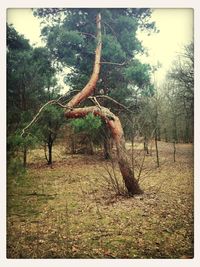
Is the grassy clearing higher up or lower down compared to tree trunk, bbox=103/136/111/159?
lower down

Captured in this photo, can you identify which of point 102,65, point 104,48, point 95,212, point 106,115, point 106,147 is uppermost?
point 104,48

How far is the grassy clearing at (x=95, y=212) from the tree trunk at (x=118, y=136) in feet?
0.40

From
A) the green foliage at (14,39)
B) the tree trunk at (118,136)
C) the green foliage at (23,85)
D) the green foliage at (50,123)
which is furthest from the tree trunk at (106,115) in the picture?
the green foliage at (14,39)

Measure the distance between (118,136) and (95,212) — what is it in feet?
2.94

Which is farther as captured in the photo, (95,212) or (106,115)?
(106,115)

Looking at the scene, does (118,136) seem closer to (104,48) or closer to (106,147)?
(106,147)

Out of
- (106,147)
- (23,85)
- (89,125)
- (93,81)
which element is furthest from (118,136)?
(23,85)

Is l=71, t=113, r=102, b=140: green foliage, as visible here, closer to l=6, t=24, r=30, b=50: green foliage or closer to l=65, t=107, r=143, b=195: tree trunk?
l=65, t=107, r=143, b=195: tree trunk

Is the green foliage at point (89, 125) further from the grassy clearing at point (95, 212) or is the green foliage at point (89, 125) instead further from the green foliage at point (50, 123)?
the grassy clearing at point (95, 212)

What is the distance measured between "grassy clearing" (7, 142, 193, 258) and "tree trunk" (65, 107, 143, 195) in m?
0.12

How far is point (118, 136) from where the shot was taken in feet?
11.9

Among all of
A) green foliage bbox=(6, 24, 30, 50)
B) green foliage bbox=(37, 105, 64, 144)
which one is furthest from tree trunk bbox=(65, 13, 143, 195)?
green foliage bbox=(6, 24, 30, 50)

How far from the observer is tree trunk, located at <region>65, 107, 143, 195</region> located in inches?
141

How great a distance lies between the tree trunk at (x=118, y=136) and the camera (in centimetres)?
357
